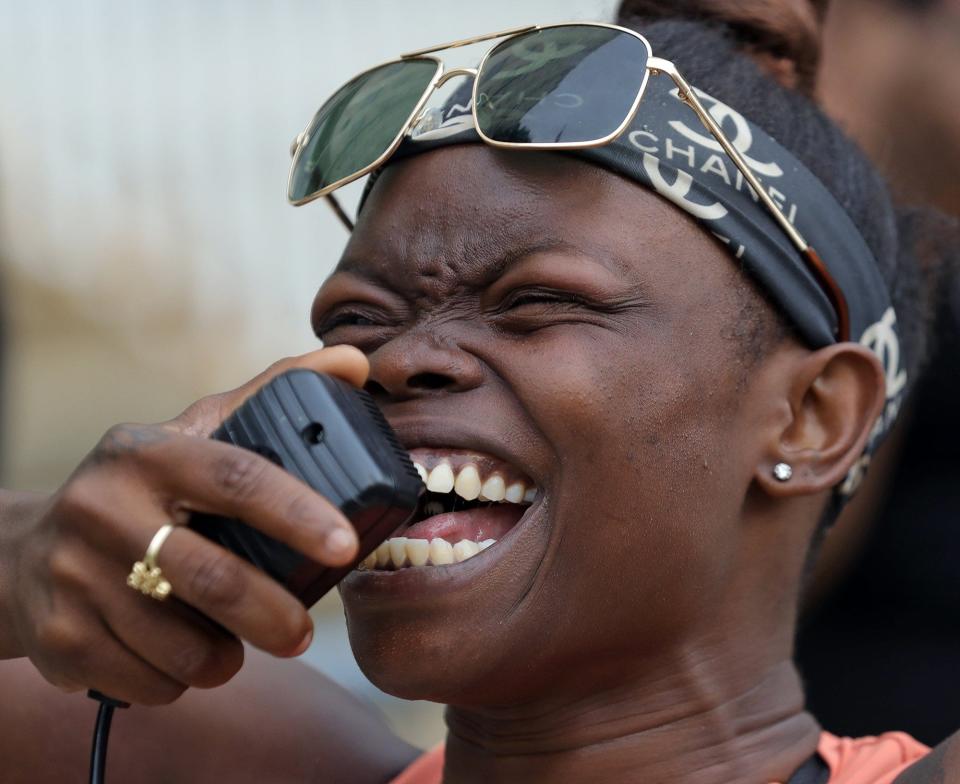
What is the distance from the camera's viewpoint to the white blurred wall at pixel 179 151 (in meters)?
6.65

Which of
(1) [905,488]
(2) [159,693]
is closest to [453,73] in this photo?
(2) [159,693]

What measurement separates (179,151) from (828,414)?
4.79 meters

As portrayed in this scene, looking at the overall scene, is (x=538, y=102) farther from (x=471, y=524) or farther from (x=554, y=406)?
(x=471, y=524)

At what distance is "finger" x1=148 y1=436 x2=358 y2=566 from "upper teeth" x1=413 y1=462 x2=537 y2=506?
477 mm

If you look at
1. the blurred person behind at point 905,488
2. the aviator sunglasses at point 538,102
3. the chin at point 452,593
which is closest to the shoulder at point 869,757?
the chin at point 452,593

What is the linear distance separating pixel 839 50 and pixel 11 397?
14.4 ft

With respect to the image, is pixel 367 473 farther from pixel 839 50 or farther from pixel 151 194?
pixel 151 194

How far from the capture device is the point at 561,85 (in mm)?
2322

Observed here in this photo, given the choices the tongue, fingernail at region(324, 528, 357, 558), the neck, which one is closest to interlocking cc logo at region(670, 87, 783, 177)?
the tongue

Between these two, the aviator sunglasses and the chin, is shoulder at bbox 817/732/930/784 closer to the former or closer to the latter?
the chin

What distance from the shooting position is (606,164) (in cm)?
229

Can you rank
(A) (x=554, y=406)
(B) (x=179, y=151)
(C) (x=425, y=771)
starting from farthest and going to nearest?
(B) (x=179, y=151), (C) (x=425, y=771), (A) (x=554, y=406)

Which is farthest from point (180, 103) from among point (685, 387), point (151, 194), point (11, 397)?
point (685, 387)

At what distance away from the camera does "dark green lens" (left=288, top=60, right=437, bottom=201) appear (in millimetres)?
2451
